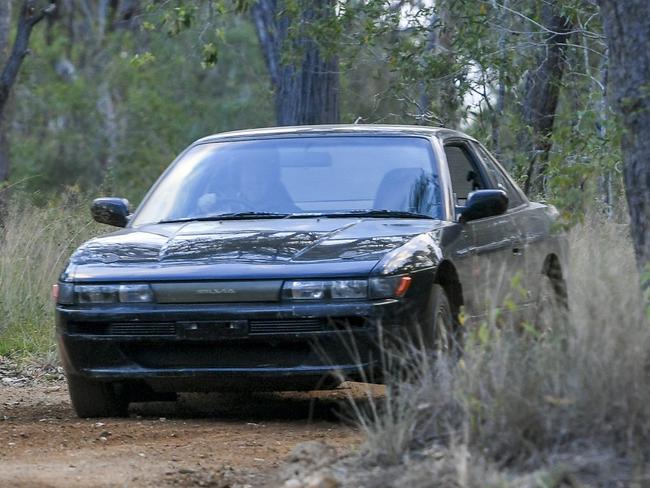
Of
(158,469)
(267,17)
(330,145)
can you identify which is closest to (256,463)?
(158,469)

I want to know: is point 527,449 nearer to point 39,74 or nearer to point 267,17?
point 267,17

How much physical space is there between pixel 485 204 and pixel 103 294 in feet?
6.55

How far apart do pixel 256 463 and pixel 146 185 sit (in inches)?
989

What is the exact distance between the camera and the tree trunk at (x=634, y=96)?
19.3ft

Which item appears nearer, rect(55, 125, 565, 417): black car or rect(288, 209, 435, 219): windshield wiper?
rect(55, 125, 565, 417): black car

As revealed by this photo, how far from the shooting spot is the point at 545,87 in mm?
14148

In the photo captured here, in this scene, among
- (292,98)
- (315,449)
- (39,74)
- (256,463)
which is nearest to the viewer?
(315,449)

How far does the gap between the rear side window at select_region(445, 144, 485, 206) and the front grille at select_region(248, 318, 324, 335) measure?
1810mm

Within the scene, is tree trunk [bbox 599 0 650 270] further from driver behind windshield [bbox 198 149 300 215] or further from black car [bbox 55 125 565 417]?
driver behind windshield [bbox 198 149 300 215]

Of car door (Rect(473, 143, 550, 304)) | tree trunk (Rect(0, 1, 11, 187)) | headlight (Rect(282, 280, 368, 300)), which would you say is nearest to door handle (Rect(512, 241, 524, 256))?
car door (Rect(473, 143, 550, 304))

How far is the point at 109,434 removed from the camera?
6.61 m

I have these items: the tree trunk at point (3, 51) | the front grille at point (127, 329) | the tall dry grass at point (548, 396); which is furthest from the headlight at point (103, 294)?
the tree trunk at point (3, 51)

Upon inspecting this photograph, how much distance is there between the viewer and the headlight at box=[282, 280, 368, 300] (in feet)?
21.4

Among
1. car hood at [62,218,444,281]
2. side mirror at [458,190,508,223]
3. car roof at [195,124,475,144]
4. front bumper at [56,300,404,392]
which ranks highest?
car roof at [195,124,475,144]
